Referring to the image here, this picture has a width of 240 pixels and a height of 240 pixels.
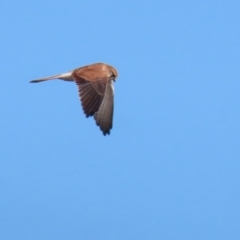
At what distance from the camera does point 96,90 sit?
48.4 m

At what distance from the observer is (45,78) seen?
4919 cm

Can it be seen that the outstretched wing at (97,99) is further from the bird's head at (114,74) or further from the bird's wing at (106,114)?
the bird's head at (114,74)

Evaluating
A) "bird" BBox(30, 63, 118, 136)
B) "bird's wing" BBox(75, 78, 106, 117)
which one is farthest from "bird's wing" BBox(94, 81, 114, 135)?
"bird's wing" BBox(75, 78, 106, 117)

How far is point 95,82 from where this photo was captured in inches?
1914

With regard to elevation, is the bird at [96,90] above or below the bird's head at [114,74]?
below

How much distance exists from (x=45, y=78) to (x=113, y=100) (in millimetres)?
1754

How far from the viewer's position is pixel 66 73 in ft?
160

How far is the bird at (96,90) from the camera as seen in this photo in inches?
1887

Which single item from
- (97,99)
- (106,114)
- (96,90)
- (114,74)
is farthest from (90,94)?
(114,74)

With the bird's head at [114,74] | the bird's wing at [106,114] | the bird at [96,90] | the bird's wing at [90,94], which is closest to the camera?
the bird's wing at [90,94]

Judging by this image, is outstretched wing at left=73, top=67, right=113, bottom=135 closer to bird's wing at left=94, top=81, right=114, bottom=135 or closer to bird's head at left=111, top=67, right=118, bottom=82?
bird's wing at left=94, top=81, right=114, bottom=135

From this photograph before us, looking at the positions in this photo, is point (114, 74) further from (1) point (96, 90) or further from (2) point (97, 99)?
(2) point (97, 99)

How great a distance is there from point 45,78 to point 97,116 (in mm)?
1806

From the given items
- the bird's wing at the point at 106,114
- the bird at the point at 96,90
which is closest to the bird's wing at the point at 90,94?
the bird at the point at 96,90
